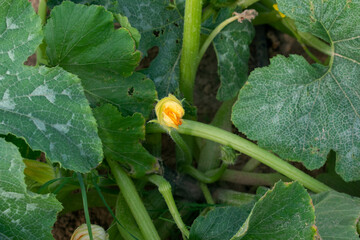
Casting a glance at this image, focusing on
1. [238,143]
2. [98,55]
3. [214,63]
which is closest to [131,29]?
[98,55]

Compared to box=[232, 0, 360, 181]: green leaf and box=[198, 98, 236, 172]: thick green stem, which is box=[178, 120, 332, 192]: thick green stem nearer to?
box=[232, 0, 360, 181]: green leaf

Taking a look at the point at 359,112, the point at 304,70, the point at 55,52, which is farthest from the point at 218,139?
the point at 55,52

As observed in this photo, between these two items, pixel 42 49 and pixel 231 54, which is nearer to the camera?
pixel 42 49

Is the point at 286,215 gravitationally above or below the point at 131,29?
below

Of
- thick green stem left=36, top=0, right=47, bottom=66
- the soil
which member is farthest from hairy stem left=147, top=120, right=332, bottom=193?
the soil

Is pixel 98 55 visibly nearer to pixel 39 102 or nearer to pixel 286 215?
pixel 39 102

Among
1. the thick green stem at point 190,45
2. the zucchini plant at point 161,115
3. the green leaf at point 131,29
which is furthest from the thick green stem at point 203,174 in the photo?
the green leaf at point 131,29
